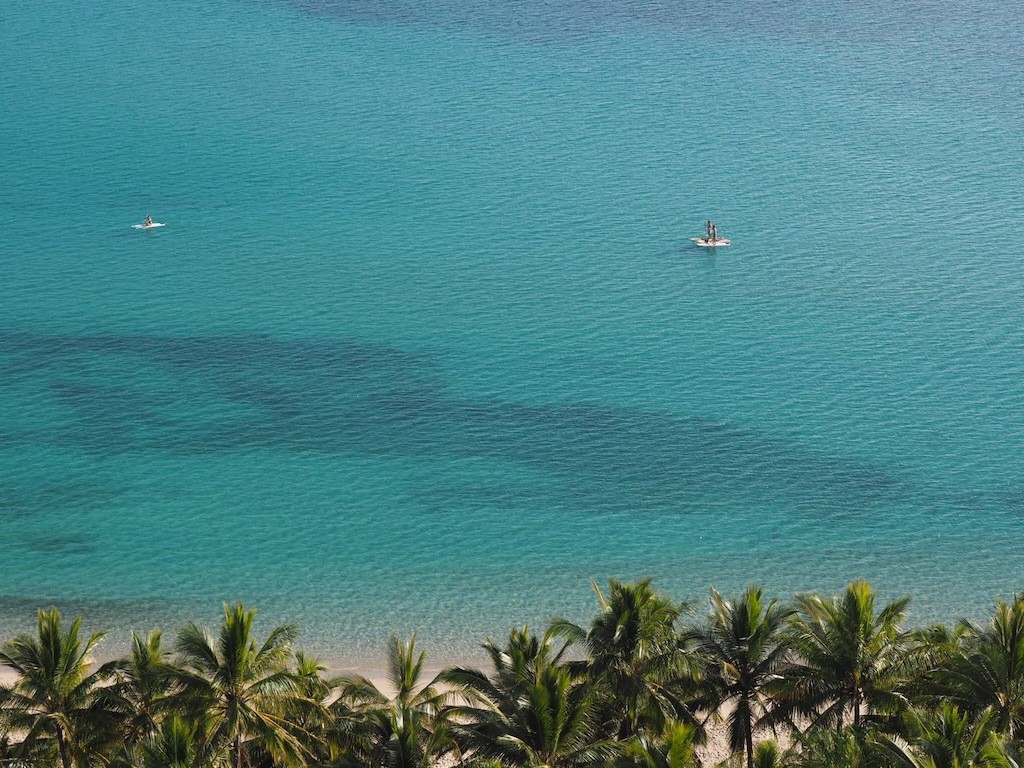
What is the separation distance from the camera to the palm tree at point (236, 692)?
29406 mm

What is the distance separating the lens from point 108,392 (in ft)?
190

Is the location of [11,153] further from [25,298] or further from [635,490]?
[635,490]

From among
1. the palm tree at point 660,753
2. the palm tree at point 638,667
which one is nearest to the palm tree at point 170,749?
the palm tree at point 660,753

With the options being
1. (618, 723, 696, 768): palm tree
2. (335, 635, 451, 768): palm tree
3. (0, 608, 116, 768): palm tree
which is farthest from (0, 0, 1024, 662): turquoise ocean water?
(618, 723, 696, 768): palm tree

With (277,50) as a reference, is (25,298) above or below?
below

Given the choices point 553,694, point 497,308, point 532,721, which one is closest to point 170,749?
point 532,721

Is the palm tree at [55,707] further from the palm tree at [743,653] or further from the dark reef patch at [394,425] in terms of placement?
the dark reef patch at [394,425]

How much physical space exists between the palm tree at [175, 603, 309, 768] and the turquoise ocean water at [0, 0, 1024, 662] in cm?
1244

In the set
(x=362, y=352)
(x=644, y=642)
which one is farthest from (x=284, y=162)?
(x=644, y=642)

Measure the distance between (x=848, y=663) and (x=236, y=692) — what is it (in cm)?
1356

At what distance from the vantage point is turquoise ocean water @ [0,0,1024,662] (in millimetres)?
47094

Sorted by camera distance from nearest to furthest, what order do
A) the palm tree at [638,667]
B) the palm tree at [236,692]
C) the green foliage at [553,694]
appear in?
the green foliage at [553,694] < the palm tree at [236,692] < the palm tree at [638,667]

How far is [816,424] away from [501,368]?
45.5 ft

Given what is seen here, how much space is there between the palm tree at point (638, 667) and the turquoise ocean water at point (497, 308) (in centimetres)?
1213
